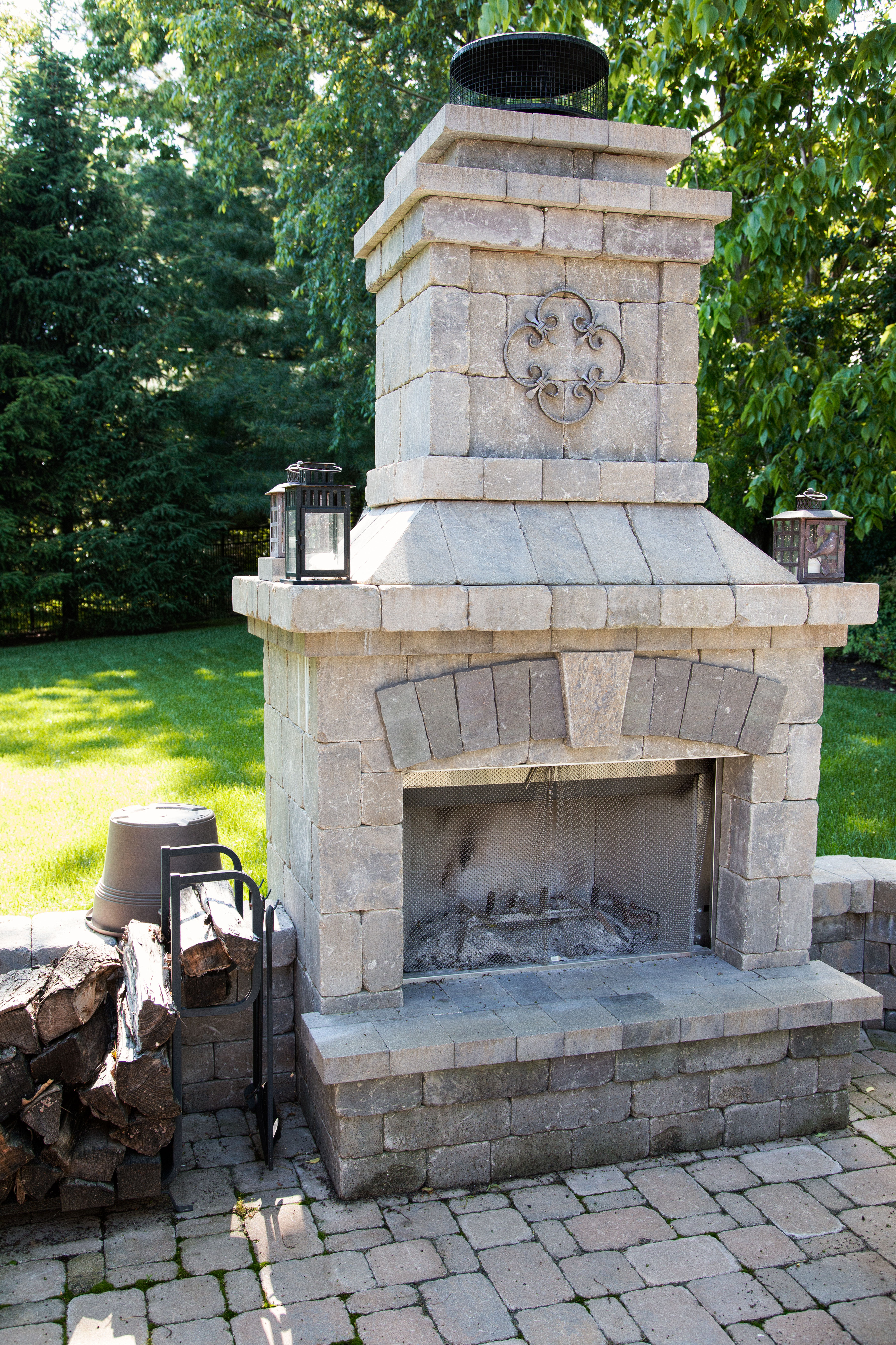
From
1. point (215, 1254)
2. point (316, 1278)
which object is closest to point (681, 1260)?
point (316, 1278)

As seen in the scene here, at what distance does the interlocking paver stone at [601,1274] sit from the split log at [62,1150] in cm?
159

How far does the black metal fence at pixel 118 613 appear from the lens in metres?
16.8

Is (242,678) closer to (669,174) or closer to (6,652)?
(6,652)

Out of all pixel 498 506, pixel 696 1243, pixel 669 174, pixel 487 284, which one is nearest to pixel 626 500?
pixel 498 506

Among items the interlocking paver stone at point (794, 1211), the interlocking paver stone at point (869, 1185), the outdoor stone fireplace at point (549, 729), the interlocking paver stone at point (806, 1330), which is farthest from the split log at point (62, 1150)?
the interlocking paver stone at point (869, 1185)

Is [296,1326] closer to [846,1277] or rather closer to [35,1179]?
[35,1179]

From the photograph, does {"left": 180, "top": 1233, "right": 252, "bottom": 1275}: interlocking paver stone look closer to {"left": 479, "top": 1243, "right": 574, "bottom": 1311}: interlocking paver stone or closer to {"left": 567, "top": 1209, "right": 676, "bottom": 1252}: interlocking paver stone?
{"left": 479, "top": 1243, "right": 574, "bottom": 1311}: interlocking paver stone

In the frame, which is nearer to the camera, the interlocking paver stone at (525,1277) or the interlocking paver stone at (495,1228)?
the interlocking paver stone at (525,1277)

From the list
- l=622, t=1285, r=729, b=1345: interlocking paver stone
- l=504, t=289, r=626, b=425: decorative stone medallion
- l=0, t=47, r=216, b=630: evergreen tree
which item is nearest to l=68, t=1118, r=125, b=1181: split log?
l=622, t=1285, r=729, b=1345: interlocking paver stone

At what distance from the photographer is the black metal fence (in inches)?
659

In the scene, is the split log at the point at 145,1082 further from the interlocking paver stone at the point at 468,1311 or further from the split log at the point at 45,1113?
the interlocking paver stone at the point at 468,1311

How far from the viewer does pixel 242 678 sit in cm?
1233

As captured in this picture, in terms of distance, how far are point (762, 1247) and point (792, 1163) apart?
572 mm

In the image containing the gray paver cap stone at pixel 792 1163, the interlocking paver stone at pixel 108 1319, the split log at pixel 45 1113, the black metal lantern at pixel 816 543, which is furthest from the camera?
the black metal lantern at pixel 816 543
